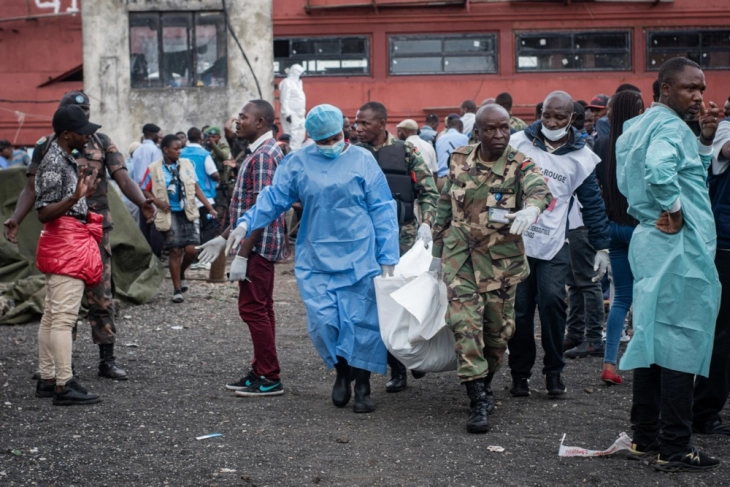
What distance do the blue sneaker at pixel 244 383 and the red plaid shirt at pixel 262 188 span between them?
2.67 feet

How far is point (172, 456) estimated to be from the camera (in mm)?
5348

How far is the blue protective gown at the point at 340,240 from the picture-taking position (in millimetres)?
6363

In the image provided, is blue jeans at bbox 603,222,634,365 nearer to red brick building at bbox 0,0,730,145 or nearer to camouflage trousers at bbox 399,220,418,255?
camouflage trousers at bbox 399,220,418,255

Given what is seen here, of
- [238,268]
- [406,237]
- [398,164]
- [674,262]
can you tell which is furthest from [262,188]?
[674,262]

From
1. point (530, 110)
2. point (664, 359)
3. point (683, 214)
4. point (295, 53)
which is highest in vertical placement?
point (295, 53)

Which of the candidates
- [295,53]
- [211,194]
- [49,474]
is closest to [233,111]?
[295,53]

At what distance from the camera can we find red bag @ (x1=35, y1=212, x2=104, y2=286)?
6480mm

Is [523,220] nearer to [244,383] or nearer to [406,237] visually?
[406,237]

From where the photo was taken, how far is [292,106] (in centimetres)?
1741

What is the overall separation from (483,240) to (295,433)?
1542mm

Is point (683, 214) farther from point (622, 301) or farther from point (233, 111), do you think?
point (233, 111)

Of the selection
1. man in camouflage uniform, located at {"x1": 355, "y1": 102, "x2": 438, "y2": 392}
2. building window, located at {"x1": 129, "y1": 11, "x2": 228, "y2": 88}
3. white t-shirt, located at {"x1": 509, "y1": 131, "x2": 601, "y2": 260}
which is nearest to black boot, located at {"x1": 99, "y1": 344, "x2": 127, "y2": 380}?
Result: man in camouflage uniform, located at {"x1": 355, "y1": 102, "x2": 438, "y2": 392}

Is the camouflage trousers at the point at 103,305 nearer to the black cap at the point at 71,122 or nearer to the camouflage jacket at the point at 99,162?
the camouflage jacket at the point at 99,162

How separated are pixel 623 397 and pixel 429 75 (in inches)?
672
